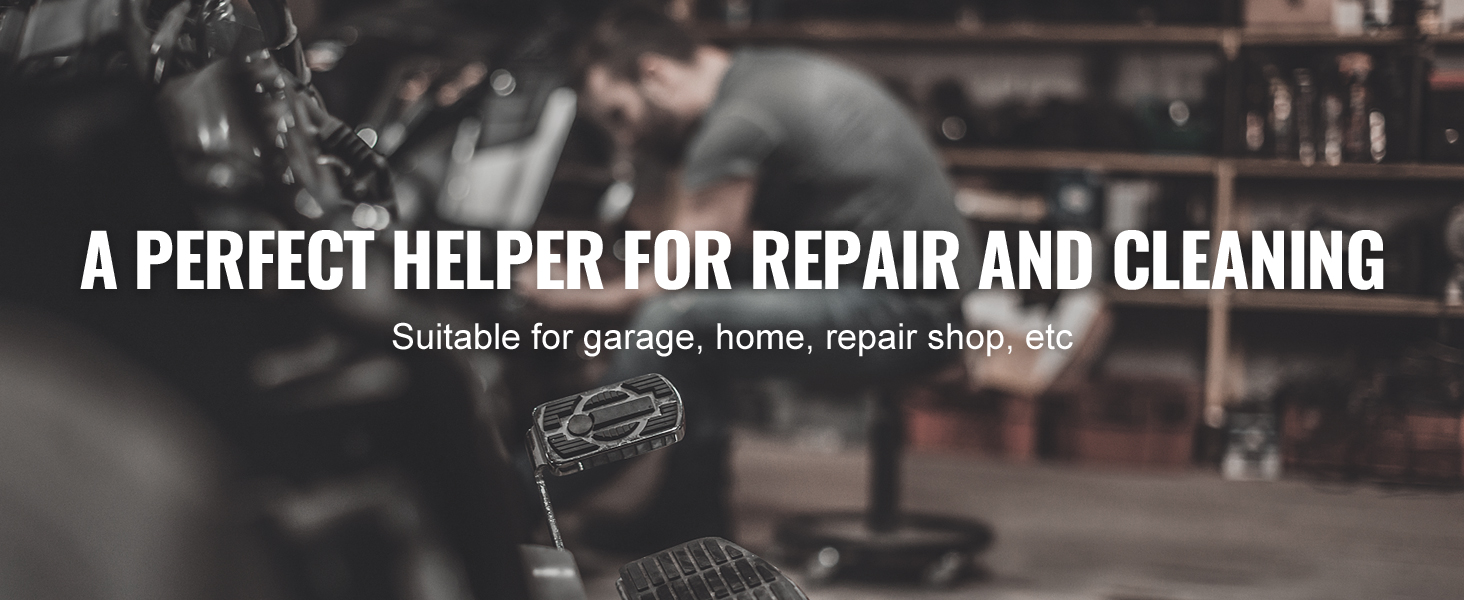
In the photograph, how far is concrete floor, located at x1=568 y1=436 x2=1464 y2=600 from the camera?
1.94 metres

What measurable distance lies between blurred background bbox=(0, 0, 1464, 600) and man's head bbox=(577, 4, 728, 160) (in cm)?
30

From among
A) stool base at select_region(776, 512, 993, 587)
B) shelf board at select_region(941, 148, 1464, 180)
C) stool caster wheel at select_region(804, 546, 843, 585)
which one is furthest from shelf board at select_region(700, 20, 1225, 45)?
stool caster wheel at select_region(804, 546, 843, 585)

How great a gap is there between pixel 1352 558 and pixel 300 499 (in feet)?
7.37

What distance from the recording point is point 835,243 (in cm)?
159

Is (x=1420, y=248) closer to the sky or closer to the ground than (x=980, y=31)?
closer to the ground

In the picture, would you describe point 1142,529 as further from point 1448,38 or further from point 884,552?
point 1448,38

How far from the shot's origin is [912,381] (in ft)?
5.76

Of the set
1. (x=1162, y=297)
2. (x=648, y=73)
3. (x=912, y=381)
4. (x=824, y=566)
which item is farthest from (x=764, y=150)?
(x=1162, y=297)

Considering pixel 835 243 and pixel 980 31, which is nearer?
pixel 835 243

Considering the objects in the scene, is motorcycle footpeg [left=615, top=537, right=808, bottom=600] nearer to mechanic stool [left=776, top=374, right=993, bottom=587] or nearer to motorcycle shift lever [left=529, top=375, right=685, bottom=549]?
motorcycle shift lever [left=529, top=375, right=685, bottom=549]

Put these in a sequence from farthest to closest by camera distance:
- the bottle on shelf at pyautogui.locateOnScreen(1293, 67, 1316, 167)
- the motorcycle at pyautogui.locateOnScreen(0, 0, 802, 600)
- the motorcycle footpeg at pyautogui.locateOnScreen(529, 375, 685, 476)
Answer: the bottle on shelf at pyautogui.locateOnScreen(1293, 67, 1316, 167), the motorcycle footpeg at pyautogui.locateOnScreen(529, 375, 685, 476), the motorcycle at pyautogui.locateOnScreen(0, 0, 802, 600)

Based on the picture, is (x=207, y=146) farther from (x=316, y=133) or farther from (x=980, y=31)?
(x=980, y=31)

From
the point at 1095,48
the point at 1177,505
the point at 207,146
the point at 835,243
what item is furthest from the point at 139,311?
Result: the point at 1095,48

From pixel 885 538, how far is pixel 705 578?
1.46 m
